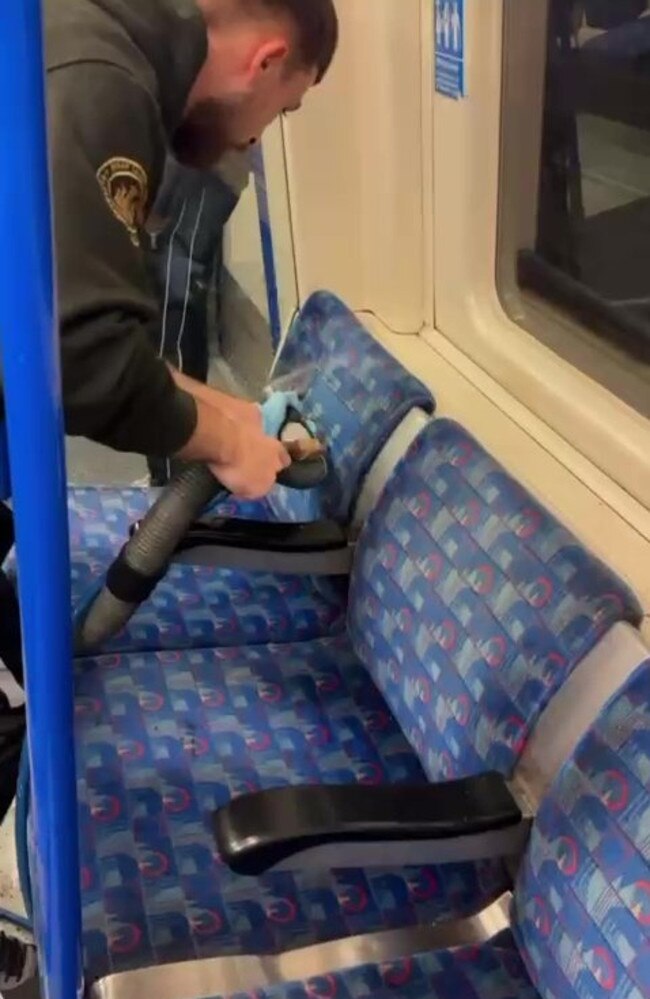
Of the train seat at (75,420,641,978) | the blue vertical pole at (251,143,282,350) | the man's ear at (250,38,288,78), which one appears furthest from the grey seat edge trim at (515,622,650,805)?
the blue vertical pole at (251,143,282,350)

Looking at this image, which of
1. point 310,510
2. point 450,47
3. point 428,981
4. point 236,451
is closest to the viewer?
point 428,981

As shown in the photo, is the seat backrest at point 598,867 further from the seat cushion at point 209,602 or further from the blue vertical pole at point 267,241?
the blue vertical pole at point 267,241

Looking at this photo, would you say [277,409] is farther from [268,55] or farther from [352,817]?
[352,817]

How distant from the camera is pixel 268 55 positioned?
1.56 metres

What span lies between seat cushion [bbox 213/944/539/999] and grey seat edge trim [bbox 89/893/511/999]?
3cm

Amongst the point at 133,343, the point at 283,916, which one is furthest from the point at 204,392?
the point at 283,916

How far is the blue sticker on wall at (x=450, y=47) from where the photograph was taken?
2.06m

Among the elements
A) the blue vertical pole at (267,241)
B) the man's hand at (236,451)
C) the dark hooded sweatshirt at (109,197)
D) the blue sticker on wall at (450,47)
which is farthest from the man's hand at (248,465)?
the blue vertical pole at (267,241)

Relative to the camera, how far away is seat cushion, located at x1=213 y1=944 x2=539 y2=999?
1390mm

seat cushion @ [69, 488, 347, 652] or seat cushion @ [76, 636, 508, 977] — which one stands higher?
seat cushion @ [76, 636, 508, 977]

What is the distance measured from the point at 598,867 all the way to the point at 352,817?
25cm

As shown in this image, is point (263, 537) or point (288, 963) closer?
point (288, 963)

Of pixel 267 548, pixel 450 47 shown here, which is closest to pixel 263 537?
pixel 267 548

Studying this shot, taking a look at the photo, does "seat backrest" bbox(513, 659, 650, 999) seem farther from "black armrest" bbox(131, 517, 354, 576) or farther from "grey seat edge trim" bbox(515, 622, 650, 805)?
"black armrest" bbox(131, 517, 354, 576)
